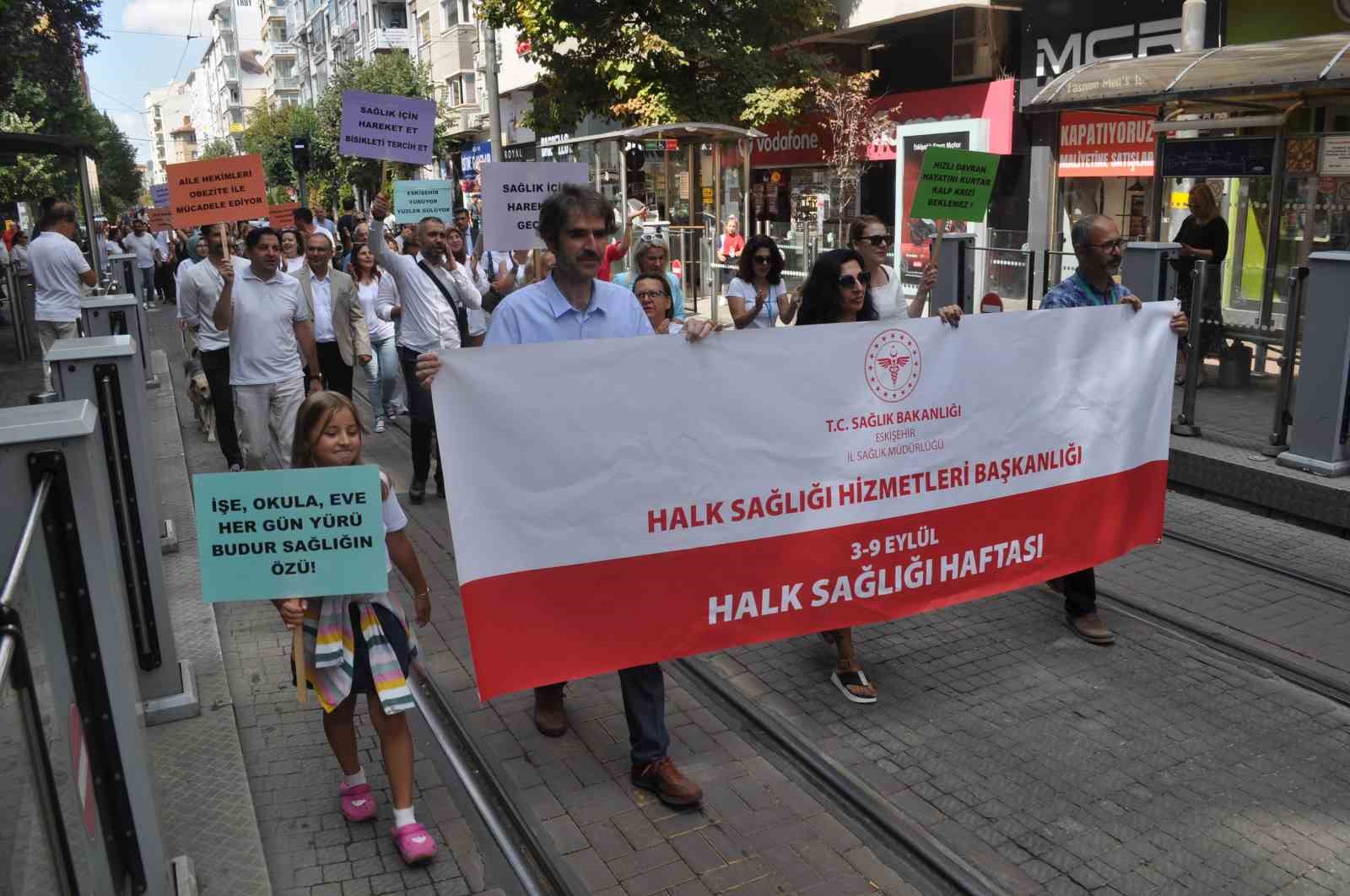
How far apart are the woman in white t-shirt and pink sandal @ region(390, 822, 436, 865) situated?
11.9 feet

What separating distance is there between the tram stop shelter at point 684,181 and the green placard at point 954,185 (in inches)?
498

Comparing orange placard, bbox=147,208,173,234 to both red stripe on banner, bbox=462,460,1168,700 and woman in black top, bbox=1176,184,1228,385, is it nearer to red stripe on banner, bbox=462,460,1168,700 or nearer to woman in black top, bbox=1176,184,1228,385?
woman in black top, bbox=1176,184,1228,385

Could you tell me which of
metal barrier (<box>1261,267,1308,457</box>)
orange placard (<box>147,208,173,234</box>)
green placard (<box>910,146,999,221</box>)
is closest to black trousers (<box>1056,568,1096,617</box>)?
green placard (<box>910,146,999,221</box>)

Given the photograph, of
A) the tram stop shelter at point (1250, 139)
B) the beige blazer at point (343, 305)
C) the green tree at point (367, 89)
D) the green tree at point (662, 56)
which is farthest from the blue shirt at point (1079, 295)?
the green tree at point (367, 89)

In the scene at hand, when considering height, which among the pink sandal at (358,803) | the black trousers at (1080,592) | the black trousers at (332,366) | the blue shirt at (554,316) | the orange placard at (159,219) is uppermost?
the orange placard at (159,219)

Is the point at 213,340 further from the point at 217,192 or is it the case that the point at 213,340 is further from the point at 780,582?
the point at 780,582

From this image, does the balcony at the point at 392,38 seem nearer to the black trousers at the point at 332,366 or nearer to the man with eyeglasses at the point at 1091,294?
the black trousers at the point at 332,366

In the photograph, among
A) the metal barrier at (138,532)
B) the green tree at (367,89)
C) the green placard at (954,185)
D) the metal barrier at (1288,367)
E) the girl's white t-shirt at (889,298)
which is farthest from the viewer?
the green tree at (367,89)

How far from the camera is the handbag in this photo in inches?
343

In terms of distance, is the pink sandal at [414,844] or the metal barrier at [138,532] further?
the metal barrier at [138,532]

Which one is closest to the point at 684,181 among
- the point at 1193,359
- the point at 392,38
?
the point at 1193,359

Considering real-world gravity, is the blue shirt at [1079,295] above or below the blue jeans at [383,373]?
above

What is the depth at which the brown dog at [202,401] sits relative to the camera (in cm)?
1043

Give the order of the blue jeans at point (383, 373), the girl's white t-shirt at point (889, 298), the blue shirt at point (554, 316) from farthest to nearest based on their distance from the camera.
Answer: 1. the blue jeans at point (383, 373)
2. the girl's white t-shirt at point (889, 298)
3. the blue shirt at point (554, 316)
